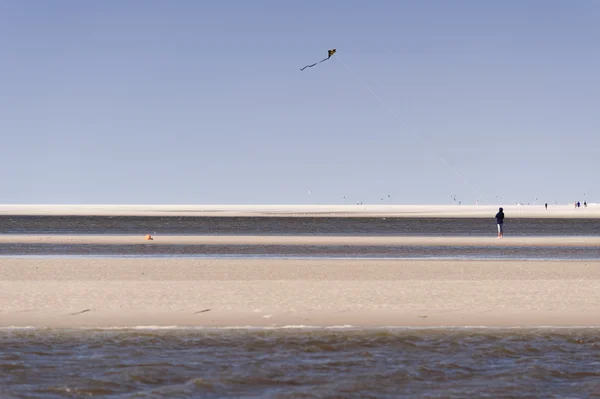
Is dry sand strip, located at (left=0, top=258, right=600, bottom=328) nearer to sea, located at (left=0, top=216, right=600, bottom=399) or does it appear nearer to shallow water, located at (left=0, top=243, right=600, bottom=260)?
sea, located at (left=0, top=216, right=600, bottom=399)

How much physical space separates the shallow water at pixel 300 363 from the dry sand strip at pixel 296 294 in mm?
1371

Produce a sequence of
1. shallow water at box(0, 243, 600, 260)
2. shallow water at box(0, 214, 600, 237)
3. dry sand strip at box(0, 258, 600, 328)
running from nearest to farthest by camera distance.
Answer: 1. dry sand strip at box(0, 258, 600, 328)
2. shallow water at box(0, 243, 600, 260)
3. shallow water at box(0, 214, 600, 237)

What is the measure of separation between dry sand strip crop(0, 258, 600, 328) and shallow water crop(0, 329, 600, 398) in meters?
1.37

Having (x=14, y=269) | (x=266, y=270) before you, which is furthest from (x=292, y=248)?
(x=14, y=269)

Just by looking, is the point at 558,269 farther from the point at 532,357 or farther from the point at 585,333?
the point at 532,357

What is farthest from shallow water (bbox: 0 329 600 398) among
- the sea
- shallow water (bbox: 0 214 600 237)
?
shallow water (bbox: 0 214 600 237)

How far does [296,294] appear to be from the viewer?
19719 millimetres

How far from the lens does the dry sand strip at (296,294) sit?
52.3 feet

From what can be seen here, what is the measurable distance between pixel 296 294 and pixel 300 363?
26.3ft

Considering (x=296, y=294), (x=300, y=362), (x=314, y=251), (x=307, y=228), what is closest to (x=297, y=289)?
(x=296, y=294)

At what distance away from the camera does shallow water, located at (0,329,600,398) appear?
395 inches

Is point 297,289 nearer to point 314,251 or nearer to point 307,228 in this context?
point 314,251

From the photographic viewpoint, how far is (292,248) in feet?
132

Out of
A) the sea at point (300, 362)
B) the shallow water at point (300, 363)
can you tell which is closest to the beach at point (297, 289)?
the sea at point (300, 362)
